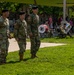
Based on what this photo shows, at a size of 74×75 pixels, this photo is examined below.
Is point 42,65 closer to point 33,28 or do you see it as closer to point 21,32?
point 21,32

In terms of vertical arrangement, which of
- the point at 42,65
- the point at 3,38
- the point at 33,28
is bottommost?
the point at 42,65

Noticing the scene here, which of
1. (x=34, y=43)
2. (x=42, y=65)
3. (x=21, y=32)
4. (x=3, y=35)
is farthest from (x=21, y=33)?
(x=42, y=65)

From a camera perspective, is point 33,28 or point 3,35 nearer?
point 3,35

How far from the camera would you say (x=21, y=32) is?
43.8 feet

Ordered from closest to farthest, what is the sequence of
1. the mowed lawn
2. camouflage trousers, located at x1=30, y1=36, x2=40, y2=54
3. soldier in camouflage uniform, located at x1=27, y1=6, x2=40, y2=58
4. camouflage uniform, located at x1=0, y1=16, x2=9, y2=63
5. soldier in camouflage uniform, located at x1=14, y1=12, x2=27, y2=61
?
the mowed lawn, camouflage uniform, located at x1=0, y1=16, x2=9, y2=63, soldier in camouflage uniform, located at x1=14, y1=12, x2=27, y2=61, soldier in camouflage uniform, located at x1=27, y1=6, x2=40, y2=58, camouflage trousers, located at x1=30, y1=36, x2=40, y2=54

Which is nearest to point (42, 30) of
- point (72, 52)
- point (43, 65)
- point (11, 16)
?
point (72, 52)

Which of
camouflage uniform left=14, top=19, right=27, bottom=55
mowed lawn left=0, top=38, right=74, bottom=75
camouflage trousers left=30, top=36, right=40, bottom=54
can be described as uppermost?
camouflage uniform left=14, top=19, right=27, bottom=55

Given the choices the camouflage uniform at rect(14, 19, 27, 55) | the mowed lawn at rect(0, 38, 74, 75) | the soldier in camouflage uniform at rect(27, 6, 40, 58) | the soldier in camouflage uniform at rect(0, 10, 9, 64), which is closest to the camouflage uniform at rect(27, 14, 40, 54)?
the soldier in camouflage uniform at rect(27, 6, 40, 58)

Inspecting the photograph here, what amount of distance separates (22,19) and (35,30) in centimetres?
80

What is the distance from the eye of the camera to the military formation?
1259 centimetres

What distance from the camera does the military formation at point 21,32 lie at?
41.3 ft

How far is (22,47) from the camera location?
43.8 feet

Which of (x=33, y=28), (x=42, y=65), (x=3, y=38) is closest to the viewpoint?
(x=42, y=65)

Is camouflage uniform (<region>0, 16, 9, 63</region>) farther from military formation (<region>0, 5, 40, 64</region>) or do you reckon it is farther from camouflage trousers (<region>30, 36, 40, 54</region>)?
camouflage trousers (<region>30, 36, 40, 54</region>)
